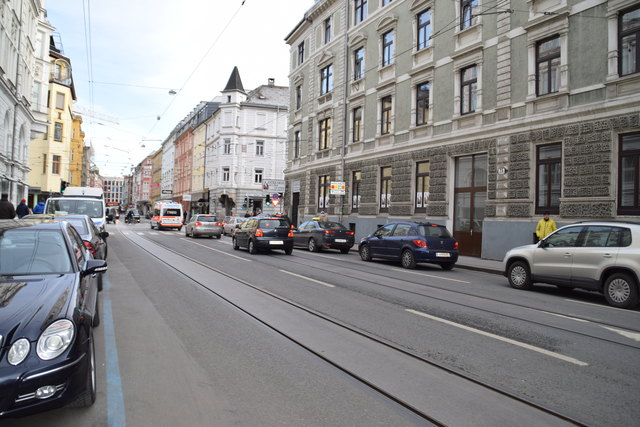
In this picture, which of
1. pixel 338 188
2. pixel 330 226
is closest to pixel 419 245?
pixel 330 226

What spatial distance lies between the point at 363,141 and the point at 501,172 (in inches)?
398

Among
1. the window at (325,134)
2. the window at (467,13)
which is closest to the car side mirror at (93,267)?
the window at (467,13)

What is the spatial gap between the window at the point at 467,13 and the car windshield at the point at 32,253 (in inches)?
735

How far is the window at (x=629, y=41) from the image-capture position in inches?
528

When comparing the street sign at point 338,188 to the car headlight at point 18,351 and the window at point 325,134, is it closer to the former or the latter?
the window at point 325,134

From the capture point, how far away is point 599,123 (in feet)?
46.5

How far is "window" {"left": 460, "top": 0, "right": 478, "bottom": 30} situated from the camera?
19047 millimetres

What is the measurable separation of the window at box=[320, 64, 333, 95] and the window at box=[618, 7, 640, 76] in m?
18.2

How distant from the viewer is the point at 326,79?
30.7 meters

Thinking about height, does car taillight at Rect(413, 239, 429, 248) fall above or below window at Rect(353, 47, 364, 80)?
below

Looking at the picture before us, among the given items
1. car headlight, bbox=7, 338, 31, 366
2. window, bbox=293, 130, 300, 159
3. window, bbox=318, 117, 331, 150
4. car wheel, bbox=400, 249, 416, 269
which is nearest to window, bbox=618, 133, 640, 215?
car wheel, bbox=400, 249, 416, 269

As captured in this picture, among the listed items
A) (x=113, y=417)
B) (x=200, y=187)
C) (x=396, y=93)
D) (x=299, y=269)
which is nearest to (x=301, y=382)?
(x=113, y=417)

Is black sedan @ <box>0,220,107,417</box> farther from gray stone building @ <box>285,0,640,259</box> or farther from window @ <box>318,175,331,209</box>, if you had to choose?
window @ <box>318,175,331,209</box>

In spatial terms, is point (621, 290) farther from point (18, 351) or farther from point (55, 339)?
point (18, 351)
